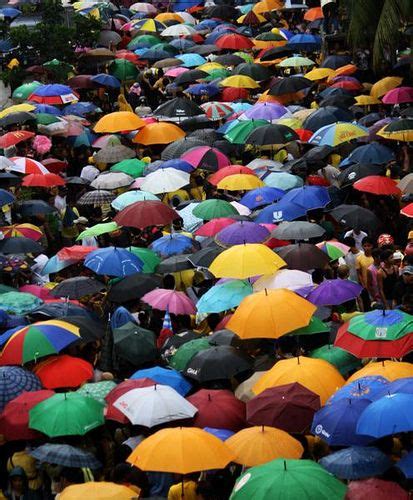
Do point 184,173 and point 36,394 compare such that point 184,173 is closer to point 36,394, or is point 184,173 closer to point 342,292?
point 342,292

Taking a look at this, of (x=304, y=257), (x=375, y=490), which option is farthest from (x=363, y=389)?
(x=304, y=257)

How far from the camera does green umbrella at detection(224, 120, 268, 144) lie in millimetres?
21875

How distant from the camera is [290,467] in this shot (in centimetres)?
989

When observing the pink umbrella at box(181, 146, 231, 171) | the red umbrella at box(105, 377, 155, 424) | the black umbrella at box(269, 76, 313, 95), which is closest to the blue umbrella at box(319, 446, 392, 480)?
the red umbrella at box(105, 377, 155, 424)

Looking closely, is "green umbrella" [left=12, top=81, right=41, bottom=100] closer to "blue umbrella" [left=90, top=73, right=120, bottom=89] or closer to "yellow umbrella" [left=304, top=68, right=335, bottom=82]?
"blue umbrella" [left=90, top=73, right=120, bottom=89]

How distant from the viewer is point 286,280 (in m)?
14.9

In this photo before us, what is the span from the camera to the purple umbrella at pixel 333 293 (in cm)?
1422

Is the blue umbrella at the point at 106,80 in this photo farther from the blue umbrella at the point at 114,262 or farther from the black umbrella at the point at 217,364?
the black umbrella at the point at 217,364

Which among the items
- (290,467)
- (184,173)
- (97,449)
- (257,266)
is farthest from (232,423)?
(184,173)

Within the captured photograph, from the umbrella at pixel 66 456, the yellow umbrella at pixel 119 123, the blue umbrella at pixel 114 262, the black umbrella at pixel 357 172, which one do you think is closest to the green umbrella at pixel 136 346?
the blue umbrella at pixel 114 262

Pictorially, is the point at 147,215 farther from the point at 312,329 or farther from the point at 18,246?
the point at 312,329

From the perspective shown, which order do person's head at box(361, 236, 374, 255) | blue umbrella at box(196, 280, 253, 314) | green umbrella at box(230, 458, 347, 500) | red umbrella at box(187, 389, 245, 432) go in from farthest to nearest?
person's head at box(361, 236, 374, 255), blue umbrella at box(196, 280, 253, 314), red umbrella at box(187, 389, 245, 432), green umbrella at box(230, 458, 347, 500)

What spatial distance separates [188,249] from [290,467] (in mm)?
7318

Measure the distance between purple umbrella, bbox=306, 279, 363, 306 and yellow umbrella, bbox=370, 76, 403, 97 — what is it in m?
10.5
